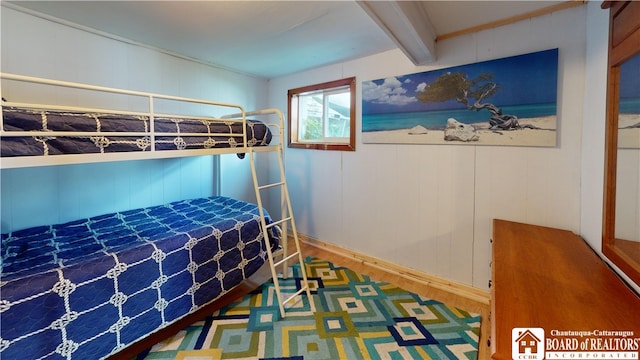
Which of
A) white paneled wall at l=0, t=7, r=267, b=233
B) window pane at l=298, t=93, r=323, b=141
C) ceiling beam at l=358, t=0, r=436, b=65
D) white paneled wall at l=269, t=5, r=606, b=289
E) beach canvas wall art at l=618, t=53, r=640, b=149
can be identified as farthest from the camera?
window pane at l=298, t=93, r=323, b=141

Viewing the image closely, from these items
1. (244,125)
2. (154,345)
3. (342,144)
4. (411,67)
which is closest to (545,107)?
(411,67)

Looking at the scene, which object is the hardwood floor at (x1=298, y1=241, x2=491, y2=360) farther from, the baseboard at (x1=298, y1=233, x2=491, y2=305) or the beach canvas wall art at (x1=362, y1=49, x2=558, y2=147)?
the beach canvas wall art at (x1=362, y1=49, x2=558, y2=147)

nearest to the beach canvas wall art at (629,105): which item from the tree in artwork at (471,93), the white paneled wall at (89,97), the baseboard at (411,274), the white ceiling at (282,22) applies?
the tree in artwork at (471,93)

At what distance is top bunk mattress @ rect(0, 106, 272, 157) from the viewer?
121 centimetres

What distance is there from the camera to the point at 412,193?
8.59 ft

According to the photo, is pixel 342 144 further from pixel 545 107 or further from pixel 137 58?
pixel 137 58

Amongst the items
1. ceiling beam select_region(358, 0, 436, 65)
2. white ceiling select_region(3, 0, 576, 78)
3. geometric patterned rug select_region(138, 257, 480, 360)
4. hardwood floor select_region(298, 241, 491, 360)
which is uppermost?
white ceiling select_region(3, 0, 576, 78)

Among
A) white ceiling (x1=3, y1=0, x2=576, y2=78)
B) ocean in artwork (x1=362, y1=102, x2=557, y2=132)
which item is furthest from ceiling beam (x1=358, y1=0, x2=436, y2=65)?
ocean in artwork (x1=362, y1=102, x2=557, y2=132)

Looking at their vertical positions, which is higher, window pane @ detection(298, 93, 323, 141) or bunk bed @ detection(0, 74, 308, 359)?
window pane @ detection(298, 93, 323, 141)

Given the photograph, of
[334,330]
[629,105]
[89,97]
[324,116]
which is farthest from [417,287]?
[89,97]

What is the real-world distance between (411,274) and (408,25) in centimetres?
217

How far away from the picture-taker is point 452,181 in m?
2.37

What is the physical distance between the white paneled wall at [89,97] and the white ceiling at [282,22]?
5.3 inches

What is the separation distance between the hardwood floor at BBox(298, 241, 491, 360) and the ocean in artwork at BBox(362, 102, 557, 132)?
1.46m
